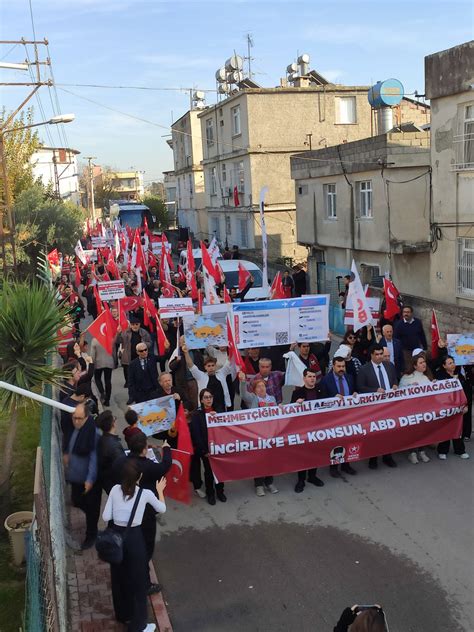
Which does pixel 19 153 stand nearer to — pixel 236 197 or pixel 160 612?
pixel 236 197

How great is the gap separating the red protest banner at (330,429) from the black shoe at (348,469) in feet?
0.88

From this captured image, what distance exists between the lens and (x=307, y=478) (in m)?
9.02

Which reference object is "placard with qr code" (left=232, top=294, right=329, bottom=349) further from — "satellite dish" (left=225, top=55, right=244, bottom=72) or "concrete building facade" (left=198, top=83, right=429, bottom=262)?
"satellite dish" (left=225, top=55, right=244, bottom=72)

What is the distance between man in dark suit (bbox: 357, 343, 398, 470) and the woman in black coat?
2.25 m

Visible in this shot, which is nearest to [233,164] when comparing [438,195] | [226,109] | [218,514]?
[226,109]

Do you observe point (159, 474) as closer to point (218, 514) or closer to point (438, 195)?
point (218, 514)

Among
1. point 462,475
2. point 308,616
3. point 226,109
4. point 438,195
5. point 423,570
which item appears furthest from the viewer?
point 226,109

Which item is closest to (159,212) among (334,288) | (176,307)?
(334,288)

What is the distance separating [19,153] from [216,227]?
18104mm

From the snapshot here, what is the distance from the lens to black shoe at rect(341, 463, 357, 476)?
29.8 feet

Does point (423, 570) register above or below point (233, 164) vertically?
below

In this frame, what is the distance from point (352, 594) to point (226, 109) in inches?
1255

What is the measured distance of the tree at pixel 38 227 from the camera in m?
24.7

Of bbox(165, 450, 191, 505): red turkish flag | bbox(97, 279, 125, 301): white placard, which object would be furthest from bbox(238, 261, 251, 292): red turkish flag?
bbox(165, 450, 191, 505): red turkish flag
